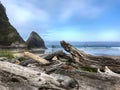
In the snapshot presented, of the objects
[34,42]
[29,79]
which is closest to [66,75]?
[29,79]

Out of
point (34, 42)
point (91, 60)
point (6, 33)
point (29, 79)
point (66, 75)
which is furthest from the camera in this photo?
point (34, 42)

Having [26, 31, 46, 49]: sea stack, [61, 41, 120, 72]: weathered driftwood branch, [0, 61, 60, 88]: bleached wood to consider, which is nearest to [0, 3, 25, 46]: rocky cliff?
[26, 31, 46, 49]: sea stack

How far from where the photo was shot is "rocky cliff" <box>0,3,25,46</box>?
106 m

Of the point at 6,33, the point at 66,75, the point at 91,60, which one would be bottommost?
the point at 66,75

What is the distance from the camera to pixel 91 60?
438 inches

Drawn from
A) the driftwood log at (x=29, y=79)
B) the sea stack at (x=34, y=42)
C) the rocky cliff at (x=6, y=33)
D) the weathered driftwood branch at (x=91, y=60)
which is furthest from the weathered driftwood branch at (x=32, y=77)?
the sea stack at (x=34, y=42)

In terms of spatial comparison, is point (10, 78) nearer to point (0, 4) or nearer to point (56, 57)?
point (56, 57)

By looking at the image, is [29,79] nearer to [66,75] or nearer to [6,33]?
[66,75]

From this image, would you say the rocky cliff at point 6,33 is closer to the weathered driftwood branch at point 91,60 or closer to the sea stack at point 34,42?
the sea stack at point 34,42

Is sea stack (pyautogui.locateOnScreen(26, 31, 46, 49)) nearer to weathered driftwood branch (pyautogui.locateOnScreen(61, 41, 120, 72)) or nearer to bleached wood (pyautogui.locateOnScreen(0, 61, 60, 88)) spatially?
weathered driftwood branch (pyautogui.locateOnScreen(61, 41, 120, 72))

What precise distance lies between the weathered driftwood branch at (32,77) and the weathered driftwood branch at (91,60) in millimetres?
2457

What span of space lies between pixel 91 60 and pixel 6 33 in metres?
101

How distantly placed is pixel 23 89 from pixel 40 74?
61cm

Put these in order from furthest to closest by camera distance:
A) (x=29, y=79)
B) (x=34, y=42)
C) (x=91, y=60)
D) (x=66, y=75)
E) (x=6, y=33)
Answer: (x=34, y=42)
(x=6, y=33)
(x=91, y=60)
(x=66, y=75)
(x=29, y=79)
